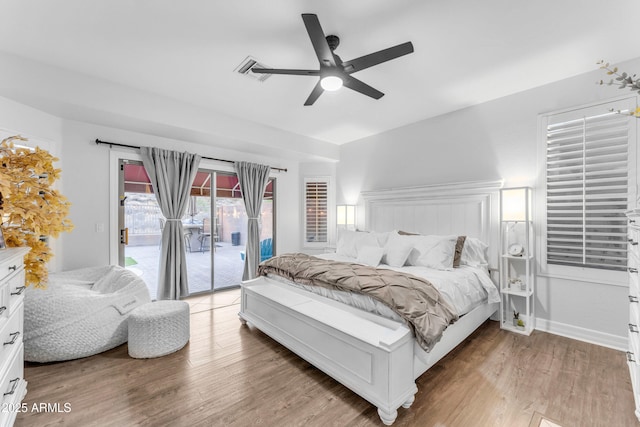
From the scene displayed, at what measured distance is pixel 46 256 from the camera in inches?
59.7

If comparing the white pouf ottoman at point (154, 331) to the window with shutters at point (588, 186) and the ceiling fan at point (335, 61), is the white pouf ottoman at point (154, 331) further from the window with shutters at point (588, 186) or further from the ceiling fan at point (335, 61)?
the window with shutters at point (588, 186)

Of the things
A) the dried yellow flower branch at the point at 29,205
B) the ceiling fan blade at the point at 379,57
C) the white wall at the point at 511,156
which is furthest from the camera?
the white wall at the point at 511,156

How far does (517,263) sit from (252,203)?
3.98m

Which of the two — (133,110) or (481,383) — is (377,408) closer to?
(481,383)

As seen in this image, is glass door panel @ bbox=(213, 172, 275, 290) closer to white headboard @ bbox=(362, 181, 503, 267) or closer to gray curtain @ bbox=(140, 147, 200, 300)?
gray curtain @ bbox=(140, 147, 200, 300)

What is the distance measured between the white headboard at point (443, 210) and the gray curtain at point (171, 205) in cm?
301

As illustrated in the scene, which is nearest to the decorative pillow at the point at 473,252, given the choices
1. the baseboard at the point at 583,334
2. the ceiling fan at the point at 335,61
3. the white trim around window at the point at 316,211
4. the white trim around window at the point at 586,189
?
the white trim around window at the point at 586,189

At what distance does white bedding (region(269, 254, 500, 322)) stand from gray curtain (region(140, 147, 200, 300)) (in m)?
1.68

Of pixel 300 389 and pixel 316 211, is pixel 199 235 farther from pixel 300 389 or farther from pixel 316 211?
pixel 300 389

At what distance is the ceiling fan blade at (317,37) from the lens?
169cm

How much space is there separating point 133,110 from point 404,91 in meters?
3.12

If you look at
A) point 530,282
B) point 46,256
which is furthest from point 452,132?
point 46,256

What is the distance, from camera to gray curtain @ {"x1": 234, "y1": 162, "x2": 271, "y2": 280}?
15.7 feet

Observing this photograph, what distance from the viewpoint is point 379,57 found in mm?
2041
